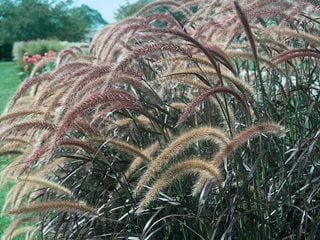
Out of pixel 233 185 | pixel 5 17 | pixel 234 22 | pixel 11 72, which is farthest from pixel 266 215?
pixel 5 17

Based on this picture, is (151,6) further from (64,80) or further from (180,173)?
(180,173)

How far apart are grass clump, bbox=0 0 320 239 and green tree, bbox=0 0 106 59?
35.7 metres

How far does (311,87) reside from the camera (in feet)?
11.3

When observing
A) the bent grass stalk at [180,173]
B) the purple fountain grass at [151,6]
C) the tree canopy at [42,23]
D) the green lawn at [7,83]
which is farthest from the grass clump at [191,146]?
the tree canopy at [42,23]

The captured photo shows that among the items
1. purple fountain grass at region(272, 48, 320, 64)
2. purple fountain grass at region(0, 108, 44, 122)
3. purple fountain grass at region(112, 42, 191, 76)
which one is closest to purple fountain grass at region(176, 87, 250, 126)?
purple fountain grass at region(112, 42, 191, 76)

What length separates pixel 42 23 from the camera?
132ft

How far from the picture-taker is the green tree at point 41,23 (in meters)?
39.3

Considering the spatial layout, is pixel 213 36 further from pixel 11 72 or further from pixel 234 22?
pixel 11 72

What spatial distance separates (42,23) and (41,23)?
56 mm

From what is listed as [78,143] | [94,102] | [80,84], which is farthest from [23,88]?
[94,102]

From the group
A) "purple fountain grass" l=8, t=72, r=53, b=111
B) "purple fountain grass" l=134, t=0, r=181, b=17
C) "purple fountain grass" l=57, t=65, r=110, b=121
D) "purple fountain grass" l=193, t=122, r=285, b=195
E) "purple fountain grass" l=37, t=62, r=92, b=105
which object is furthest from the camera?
"purple fountain grass" l=134, t=0, r=181, b=17

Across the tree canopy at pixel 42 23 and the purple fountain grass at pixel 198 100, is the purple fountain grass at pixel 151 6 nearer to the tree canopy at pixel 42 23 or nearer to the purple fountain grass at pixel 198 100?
the purple fountain grass at pixel 198 100

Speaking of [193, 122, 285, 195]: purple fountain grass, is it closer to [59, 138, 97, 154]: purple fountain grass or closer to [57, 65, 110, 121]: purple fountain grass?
[59, 138, 97, 154]: purple fountain grass

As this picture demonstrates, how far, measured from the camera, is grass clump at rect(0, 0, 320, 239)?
2.64 m
